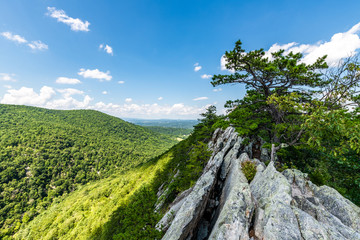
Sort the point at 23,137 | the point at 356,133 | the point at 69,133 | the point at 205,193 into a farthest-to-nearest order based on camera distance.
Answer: the point at 69,133 < the point at 23,137 < the point at 205,193 < the point at 356,133

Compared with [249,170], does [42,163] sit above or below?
below

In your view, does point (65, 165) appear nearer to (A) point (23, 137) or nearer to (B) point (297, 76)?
(A) point (23, 137)

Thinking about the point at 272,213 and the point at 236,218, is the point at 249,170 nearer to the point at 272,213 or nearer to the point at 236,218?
the point at 272,213

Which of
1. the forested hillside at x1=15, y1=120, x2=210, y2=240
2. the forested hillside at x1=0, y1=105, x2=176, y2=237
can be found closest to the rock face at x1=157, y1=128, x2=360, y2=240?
the forested hillside at x1=15, y1=120, x2=210, y2=240

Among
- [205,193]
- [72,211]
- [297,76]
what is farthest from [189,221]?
[72,211]

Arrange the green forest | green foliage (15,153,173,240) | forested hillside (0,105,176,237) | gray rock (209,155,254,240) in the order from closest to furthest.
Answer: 1. gray rock (209,155,254,240)
2. the green forest
3. green foliage (15,153,173,240)
4. forested hillside (0,105,176,237)

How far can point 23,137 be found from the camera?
517 feet

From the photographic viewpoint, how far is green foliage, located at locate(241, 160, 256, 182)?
1140 centimetres

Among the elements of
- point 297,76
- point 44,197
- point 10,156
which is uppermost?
point 297,76

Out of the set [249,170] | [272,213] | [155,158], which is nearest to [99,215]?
[155,158]

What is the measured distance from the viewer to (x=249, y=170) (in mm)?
11688

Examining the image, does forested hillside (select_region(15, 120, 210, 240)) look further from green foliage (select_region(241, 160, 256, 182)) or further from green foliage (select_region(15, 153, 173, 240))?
Result: green foliage (select_region(241, 160, 256, 182))

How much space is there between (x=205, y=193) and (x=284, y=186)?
4.95 metres

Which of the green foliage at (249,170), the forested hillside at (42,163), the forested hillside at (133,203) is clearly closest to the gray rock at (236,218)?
the green foliage at (249,170)
